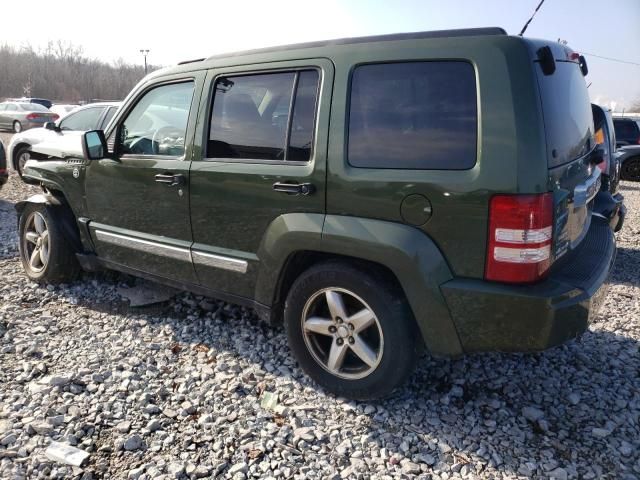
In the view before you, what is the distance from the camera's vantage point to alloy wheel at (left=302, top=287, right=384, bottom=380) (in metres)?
2.70

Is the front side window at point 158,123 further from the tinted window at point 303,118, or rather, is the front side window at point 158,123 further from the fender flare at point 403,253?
the fender flare at point 403,253

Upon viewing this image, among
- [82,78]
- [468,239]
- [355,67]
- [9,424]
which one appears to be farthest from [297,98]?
[82,78]

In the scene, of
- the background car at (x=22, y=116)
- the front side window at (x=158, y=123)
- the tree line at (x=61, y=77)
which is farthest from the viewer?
the tree line at (x=61, y=77)

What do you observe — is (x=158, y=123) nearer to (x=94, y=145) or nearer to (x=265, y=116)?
(x=94, y=145)

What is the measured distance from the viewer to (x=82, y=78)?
81.4m

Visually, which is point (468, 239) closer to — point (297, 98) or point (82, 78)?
point (297, 98)

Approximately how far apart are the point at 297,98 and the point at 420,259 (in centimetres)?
119

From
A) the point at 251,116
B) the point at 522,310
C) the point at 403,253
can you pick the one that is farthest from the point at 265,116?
the point at 522,310

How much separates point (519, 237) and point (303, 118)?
1.34 meters

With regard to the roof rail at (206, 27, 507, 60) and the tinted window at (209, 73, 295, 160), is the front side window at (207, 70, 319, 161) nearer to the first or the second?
the tinted window at (209, 73, 295, 160)

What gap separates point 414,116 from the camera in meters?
2.41

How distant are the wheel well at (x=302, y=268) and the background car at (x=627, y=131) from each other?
1374 centimetres

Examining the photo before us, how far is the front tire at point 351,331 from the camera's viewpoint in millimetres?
2576

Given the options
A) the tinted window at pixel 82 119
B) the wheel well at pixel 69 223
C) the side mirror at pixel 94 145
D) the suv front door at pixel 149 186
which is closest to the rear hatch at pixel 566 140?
the suv front door at pixel 149 186
